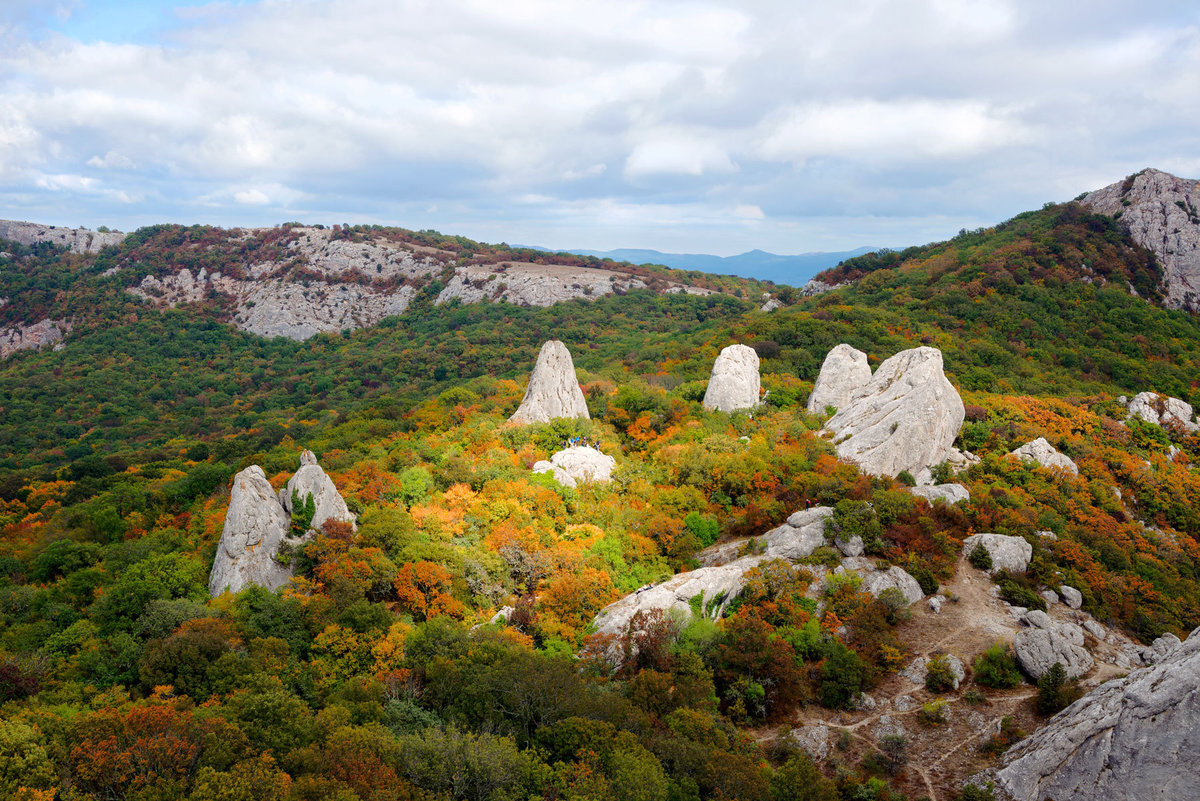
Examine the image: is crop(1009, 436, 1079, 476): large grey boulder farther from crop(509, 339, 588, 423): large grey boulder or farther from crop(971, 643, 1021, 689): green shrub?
crop(509, 339, 588, 423): large grey boulder

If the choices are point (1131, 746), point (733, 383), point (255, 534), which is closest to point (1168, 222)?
point (733, 383)

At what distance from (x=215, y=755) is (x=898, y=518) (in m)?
26.5

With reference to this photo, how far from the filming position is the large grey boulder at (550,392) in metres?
41.3

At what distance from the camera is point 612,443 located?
1553 inches

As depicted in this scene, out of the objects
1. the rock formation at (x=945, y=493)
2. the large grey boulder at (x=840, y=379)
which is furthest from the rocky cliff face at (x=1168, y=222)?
the rock formation at (x=945, y=493)

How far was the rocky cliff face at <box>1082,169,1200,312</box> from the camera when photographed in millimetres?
63625

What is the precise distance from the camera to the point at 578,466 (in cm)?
3512

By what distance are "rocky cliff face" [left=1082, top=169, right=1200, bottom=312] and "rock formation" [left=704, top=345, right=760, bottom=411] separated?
5504cm

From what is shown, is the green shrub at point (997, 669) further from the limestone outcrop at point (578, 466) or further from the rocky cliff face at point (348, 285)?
the rocky cliff face at point (348, 285)

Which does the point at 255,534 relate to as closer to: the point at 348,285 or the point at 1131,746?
the point at 1131,746

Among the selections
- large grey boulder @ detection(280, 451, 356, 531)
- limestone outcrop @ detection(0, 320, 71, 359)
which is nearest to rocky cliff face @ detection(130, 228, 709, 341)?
limestone outcrop @ detection(0, 320, 71, 359)

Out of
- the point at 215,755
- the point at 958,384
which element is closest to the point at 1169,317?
the point at 958,384

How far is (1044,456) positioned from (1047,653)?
1809 cm

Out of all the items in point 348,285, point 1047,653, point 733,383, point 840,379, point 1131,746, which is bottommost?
point 1047,653
